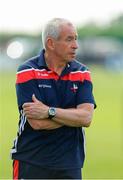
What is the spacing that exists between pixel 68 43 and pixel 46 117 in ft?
2.39

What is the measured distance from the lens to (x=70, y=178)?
26.4 ft

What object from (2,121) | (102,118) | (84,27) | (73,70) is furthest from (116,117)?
(84,27)

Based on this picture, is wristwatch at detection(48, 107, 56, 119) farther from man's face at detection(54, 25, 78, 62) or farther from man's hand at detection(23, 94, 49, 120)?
man's face at detection(54, 25, 78, 62)

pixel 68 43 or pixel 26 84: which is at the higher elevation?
pixel 68 43

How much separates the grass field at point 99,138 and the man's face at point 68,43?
19.4 feet

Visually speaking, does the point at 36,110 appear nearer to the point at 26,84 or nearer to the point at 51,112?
the point at 51,112

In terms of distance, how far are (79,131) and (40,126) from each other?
392 mm

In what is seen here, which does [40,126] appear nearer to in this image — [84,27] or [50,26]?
[50,26]

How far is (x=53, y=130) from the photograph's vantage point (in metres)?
8.00

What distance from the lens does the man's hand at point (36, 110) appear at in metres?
7.97

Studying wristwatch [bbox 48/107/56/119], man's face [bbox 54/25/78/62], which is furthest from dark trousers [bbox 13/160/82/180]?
man's face [bbox 54/25/78/62]

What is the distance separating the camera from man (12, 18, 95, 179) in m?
7.98

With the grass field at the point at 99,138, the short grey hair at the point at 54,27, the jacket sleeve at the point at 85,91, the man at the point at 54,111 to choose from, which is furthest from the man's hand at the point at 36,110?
the grass field at the point at 99,138

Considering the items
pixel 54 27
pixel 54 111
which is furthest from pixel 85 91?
pixel 54 27
